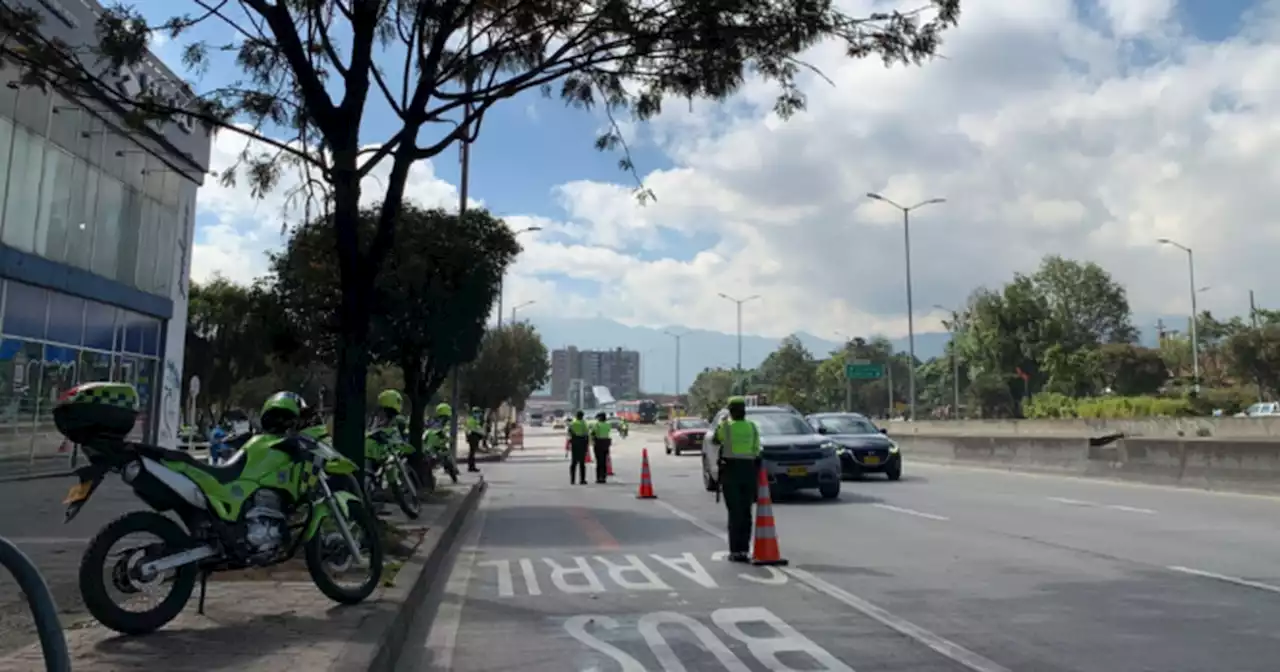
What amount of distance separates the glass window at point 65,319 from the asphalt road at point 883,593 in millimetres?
11526

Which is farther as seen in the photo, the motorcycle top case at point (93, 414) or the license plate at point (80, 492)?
the motorcycle top case at point (93, 414)

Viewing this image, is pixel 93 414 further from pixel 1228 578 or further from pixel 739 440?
pixel 1228 578

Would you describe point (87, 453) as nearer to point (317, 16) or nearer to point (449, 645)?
point (449, 645)

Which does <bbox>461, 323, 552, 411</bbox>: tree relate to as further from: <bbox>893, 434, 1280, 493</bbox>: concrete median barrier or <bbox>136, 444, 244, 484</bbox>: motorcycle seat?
<bbox>136, 444, 244, 484</bbox>: motorcycle seat

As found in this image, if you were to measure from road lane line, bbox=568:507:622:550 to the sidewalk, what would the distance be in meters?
3.60

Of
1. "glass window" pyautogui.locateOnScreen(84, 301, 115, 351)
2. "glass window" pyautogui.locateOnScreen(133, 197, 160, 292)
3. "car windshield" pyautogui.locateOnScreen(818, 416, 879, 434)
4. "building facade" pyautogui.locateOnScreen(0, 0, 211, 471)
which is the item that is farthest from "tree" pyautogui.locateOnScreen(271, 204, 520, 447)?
"car windshield" pyautogui.locateOnScreen(818, 416, 879, 434)

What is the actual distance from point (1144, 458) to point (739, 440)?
1506cm

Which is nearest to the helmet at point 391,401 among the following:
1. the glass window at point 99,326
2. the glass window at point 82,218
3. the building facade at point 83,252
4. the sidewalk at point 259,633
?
the sidewalk at point 259,633

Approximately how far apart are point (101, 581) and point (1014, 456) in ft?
82.6

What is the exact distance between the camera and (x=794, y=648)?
6.45 meters

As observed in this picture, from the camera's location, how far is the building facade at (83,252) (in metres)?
19.5

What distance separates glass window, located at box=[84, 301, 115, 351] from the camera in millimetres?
22719

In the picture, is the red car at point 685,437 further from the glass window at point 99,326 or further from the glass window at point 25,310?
the glass window at point 25,310

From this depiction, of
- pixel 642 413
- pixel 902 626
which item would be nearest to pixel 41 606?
pixel 902 626
